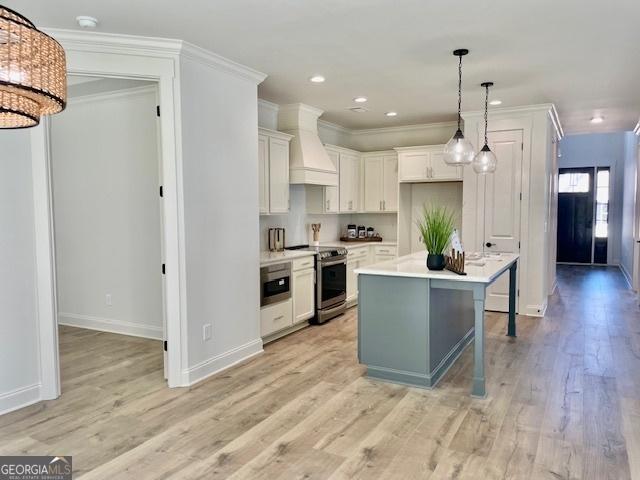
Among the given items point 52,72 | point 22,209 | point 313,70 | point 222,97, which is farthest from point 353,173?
point 52,72

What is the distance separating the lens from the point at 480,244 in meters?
6.20

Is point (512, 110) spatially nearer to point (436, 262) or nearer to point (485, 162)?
point (485, 162)

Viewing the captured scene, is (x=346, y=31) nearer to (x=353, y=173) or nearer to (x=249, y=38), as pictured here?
(x=249, y=38)

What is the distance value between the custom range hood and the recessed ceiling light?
2.80m

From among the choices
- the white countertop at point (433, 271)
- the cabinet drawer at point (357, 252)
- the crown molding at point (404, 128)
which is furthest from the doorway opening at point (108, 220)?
the crown molding at point (404, 128)

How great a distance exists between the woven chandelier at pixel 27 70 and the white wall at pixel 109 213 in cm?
313

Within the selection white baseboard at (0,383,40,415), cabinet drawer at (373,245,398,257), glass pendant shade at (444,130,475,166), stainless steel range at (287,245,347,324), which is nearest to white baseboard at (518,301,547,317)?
cabinet drawer at (373,245,398,257)

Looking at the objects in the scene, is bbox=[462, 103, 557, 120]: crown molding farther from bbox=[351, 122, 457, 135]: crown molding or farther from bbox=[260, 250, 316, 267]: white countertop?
bbox=[260, 250, 316, 267]: white countertop

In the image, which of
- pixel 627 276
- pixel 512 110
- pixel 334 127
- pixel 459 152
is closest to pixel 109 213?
pixel 334 127

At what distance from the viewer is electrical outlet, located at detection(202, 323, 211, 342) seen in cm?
386

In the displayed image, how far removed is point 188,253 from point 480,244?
403cm

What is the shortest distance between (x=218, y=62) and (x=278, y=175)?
1.66 meters

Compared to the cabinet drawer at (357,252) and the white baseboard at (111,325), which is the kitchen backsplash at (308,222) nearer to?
the cabinet drawer at (357,252)

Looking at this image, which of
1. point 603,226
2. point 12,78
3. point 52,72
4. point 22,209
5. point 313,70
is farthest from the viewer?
point 603,226
